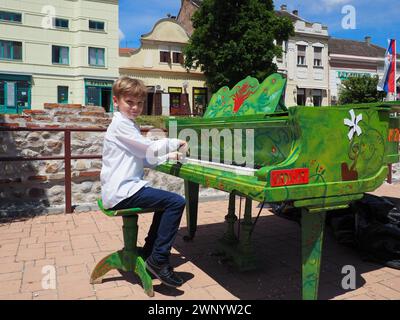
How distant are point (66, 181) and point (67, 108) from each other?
1831 mm

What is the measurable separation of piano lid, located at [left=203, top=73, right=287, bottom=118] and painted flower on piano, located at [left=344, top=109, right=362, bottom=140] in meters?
0.58

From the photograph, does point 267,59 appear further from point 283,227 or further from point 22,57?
point 283,227

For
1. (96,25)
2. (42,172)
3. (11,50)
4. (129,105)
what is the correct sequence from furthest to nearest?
1. (96,25)
2. (11,50)
3. (42,172)
4. (129,105)

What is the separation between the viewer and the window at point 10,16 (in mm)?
24812

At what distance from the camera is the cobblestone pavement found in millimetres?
2953

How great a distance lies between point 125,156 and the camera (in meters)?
2.78

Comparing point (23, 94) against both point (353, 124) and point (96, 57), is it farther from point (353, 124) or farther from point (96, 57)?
point (353, 124)

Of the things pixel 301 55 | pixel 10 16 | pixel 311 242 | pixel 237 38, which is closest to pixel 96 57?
pixel 10 16

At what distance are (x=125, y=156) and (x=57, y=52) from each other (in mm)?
26428

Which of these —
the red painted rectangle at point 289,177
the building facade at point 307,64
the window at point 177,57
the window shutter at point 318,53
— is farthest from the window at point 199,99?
the red painted rectangle at point 289,177

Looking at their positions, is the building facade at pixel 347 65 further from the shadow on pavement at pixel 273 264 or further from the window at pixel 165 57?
the shadow on pavement at pixel 273 264

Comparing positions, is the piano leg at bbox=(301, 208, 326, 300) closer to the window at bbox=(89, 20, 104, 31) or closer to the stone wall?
the stone wall

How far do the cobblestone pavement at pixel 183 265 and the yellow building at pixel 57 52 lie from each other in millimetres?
22705
